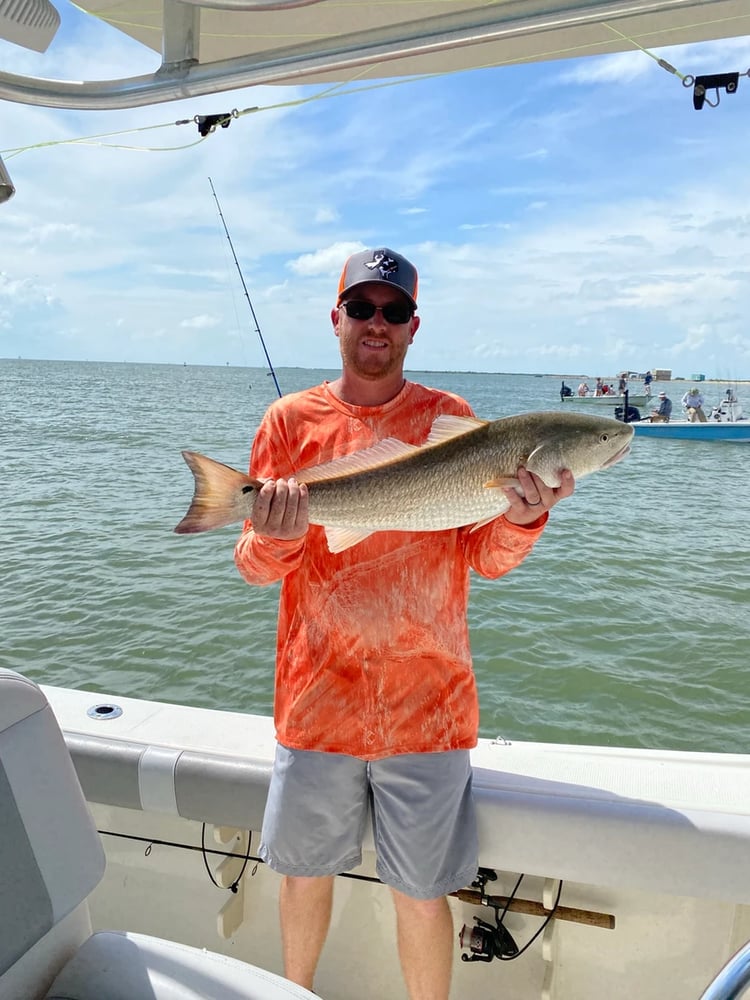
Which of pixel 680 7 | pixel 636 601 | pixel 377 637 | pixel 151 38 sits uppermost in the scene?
pixel 151 38

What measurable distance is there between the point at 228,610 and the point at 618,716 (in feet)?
15.4

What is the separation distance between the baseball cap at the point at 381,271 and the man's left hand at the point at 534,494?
786 mm

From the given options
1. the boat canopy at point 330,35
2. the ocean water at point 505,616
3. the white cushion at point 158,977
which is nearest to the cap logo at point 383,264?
the boat canopy at point 330,35

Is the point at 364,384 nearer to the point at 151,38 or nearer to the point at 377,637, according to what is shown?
the point at 377,637

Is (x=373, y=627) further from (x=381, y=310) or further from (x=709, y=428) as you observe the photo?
(x=709, y=428)

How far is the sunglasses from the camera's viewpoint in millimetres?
2662

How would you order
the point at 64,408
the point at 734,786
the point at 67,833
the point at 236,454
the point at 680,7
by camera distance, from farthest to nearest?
the point at 64,408 → the point at 236,454 → the point at 734,786 → the point at 67,833 → the point at 680,7

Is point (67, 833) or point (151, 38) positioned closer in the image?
point (67, 833)

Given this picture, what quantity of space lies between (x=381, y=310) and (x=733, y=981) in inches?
85.8

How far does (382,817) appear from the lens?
8.31 ft

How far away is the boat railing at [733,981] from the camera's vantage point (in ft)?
3.79

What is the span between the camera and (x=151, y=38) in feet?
9.82

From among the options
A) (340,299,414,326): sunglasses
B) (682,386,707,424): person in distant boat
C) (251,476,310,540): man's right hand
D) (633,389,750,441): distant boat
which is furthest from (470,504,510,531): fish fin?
(682,386,707,424): person in distant boat

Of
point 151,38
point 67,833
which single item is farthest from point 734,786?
point 151,38
